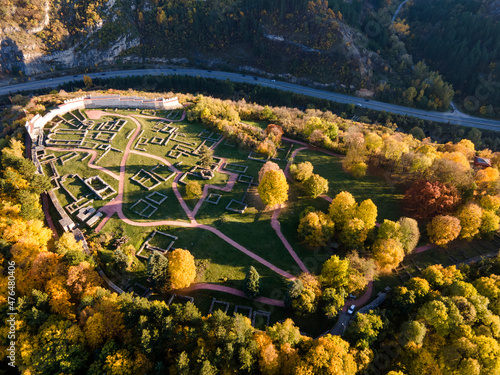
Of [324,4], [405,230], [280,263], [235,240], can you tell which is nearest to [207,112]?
[235,240]

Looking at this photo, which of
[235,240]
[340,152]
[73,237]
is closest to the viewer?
[73,237]

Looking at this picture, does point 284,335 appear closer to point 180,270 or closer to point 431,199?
point 180,270

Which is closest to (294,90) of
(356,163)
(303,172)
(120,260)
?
(356,163)

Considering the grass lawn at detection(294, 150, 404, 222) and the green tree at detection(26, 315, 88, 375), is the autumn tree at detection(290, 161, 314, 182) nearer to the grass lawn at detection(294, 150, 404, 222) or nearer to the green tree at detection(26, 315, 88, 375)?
the grass lawn at detection(294, 150, 404, 222)

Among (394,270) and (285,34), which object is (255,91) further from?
(394,270)

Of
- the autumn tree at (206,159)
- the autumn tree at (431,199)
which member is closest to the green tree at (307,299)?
the autumn tree at (431,199)

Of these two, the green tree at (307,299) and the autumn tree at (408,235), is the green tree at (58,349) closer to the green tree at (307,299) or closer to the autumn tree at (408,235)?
the green tree at (307,299)

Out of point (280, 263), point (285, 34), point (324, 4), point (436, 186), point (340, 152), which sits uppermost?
point (324, 4)
